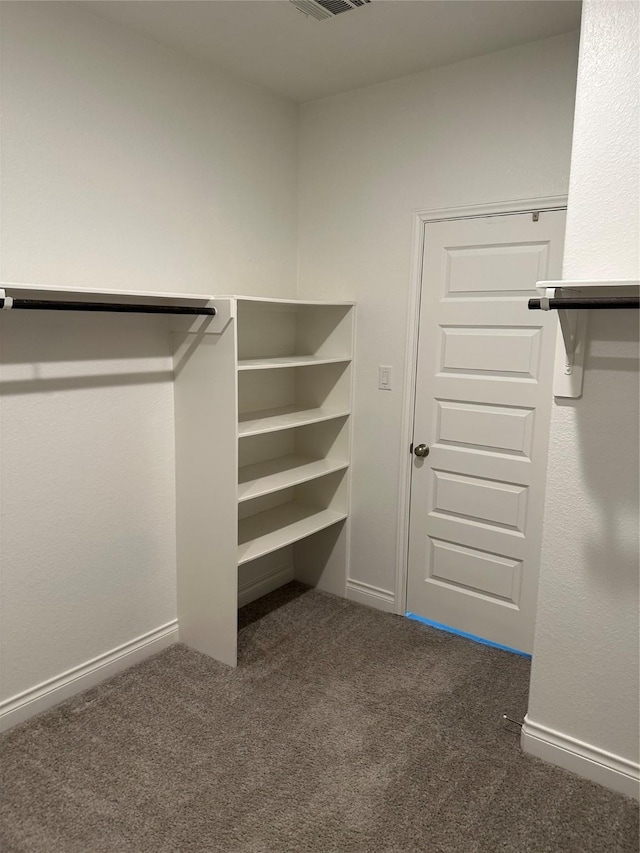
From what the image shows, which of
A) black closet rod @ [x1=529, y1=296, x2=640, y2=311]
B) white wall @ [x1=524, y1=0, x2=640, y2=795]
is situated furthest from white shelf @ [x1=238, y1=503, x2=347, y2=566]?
black closet rod @ [x1=529, y1=296, x2=640, y2=311]

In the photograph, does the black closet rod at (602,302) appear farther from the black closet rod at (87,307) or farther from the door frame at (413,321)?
the black closet rod at (87,307)

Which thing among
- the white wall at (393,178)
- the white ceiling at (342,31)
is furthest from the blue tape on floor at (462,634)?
the white ceiling at (342,31)

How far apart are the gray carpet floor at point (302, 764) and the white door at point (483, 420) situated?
0.98 ft

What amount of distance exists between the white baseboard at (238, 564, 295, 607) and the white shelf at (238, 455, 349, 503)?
62 cm

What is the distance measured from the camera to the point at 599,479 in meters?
2.02

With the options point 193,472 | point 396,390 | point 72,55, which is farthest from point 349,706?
point 72,55

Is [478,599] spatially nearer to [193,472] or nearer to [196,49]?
[193,472]

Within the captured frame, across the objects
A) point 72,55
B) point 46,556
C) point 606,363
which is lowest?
point 46,556

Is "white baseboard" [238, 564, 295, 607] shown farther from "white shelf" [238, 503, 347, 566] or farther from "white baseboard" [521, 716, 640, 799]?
"white baseboard" [521, 716, 640, 799]

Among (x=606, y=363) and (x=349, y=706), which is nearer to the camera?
(x=606, y=363)

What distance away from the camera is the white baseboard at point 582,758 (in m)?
2.08

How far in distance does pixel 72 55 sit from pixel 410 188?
151 cm

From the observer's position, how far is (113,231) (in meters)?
2.49

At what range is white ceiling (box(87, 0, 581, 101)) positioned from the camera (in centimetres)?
228
